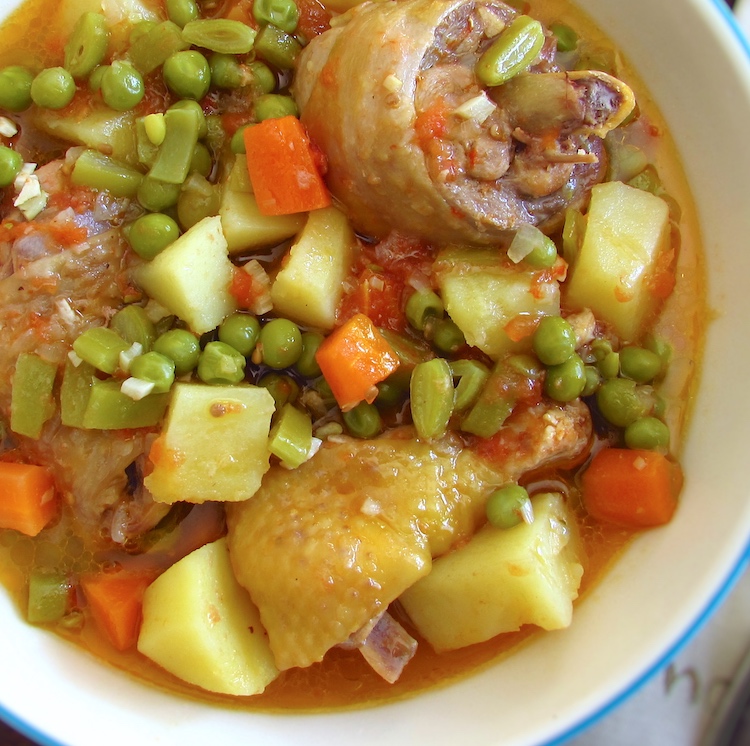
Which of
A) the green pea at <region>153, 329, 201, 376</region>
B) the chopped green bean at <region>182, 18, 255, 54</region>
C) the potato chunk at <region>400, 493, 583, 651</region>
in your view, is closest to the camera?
the potato chunk at <region>400, 493, 583, 651</region>

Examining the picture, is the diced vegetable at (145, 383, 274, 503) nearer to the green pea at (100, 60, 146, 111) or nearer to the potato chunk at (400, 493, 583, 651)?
the potato chunk at (400, 493, 583, 651)

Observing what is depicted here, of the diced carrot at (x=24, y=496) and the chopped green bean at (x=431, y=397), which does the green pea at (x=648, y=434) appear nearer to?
the chopped green bean at (x=431, y=397)

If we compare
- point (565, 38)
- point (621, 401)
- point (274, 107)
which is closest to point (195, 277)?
point (274, 107)

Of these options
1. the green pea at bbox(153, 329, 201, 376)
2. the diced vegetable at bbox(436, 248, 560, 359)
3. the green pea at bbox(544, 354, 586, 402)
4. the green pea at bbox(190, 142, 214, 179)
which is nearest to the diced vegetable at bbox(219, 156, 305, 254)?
the green pea at bbox(190, 142, 214, 179)

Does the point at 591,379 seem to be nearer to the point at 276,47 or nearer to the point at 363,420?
the point at 363,420

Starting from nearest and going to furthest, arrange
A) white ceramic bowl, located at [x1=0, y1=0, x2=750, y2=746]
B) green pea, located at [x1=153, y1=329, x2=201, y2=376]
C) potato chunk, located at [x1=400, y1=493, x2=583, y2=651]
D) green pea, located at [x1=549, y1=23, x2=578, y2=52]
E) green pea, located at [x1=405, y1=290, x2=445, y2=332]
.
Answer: white ceramic bowl, located at [x1=0, y1=0, x2=750, y2=746] < potato chunk, located at [x1=400, y1=493, x2=583, y2=651] < green pea, located at [x1=153, y1=329, x2=201, y2=376] < green pea, located at [x1=405, y1=290, x2=445, y2=332] < green pea, located at [x1=549, y1=23, x2=578, y2=52]

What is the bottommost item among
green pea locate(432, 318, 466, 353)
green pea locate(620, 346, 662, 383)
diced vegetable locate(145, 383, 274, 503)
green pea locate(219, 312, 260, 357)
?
diced vegetable locate(145, 383, 274, 503)

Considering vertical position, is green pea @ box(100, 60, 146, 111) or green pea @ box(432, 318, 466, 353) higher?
green pea @ box(432, 318, 466, 353)
